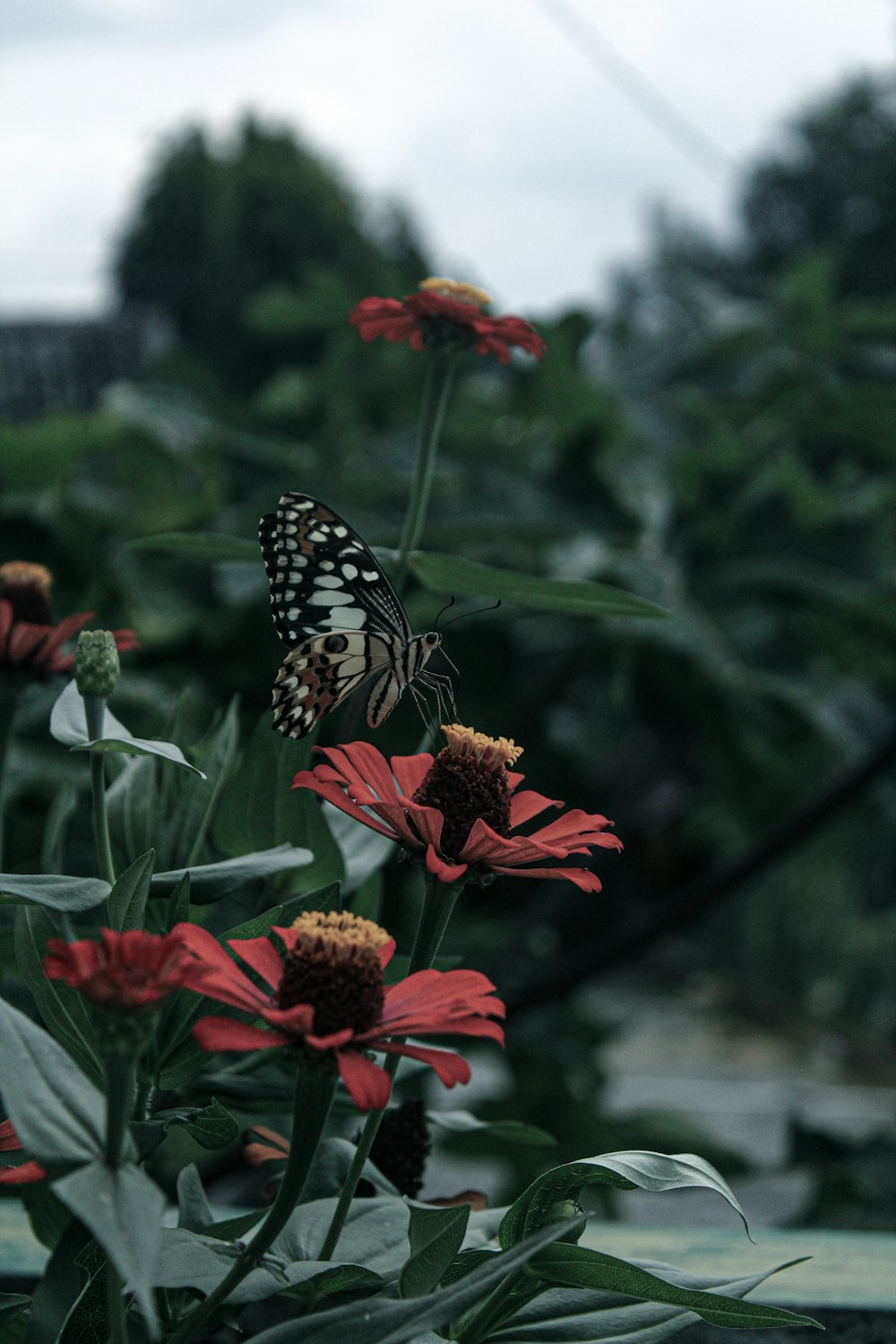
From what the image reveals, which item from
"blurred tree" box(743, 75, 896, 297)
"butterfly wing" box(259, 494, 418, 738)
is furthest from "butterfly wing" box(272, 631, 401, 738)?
"blurred tree" box(743, 75, 896, 297)

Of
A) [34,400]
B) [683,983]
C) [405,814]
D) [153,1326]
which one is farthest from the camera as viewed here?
[683,983]

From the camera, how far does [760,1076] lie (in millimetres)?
3604

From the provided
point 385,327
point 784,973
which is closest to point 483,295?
point 385,327

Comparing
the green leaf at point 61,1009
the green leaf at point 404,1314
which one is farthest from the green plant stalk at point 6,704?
the green leaf at point 404,1314

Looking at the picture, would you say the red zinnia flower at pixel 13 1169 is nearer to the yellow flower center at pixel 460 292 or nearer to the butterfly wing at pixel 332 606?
the butterfly wing at pixel 332 606

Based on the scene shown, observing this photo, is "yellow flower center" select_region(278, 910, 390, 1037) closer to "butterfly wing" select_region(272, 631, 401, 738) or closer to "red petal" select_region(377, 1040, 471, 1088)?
"red petal" select_region(377, 1040, 471, 1088)

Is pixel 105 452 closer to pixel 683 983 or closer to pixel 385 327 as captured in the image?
pixel 385 327

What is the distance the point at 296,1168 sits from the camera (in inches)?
10.4

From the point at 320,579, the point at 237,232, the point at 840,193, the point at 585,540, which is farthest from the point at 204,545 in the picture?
the point at 840,193

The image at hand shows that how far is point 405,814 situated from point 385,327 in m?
0.22

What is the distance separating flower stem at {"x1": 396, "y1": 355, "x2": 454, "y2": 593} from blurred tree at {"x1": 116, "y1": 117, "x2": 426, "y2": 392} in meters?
5.61

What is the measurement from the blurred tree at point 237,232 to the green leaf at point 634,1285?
19.2 ft

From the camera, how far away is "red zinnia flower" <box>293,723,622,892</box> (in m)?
0.31

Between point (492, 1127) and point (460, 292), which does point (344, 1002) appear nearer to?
point (492, 1127)
